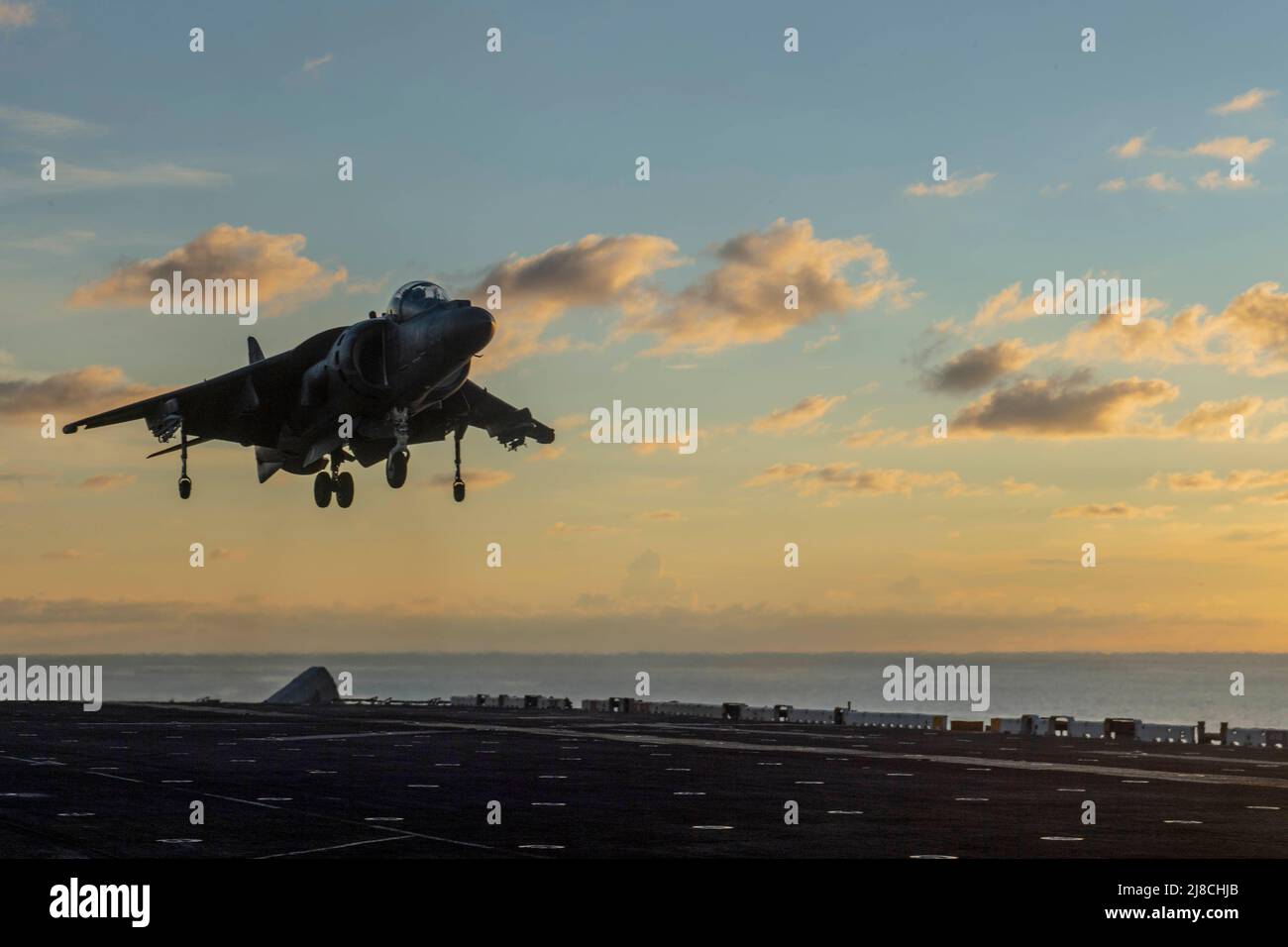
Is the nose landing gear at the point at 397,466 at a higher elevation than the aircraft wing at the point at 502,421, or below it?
below

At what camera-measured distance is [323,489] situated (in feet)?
149

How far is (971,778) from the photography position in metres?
36.8

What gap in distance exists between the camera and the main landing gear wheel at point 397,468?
38219mm

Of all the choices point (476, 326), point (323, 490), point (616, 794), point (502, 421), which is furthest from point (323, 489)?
point (616, 794)

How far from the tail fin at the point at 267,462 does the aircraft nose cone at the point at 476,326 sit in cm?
1335

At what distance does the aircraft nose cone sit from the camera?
35.4m

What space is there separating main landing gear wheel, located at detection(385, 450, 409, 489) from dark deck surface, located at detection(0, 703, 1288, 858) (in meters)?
7.79

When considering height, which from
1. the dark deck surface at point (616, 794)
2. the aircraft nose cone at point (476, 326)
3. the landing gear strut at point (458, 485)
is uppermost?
Answer: the aircraft nose cone at point (476, 326)

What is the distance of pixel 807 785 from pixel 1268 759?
2087 centimetres

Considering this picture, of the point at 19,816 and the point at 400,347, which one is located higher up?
the point at 400,347

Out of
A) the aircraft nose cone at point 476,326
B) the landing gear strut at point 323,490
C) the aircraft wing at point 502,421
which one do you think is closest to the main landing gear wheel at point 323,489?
the landing gear strut at point 323,490

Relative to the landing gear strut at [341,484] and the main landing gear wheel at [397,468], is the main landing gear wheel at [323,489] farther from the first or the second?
the main landing gear wheel at [397,468]
